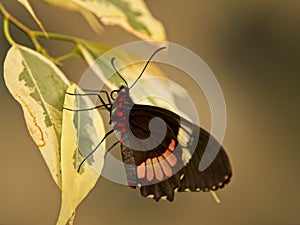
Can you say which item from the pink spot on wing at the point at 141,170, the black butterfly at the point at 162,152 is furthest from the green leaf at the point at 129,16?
the pink spot on wing at the point at 141,170

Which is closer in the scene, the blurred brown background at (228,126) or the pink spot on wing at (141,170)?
the pink spot on wing at (141,170)

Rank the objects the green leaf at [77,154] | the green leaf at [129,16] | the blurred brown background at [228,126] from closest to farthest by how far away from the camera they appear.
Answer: the green leaf at [77,154]
the green leaf at [129,16]
the blurred brown background at [228,126]

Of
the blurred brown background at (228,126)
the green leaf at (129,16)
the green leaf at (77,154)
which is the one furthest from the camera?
the blurred brown background at (228,126)

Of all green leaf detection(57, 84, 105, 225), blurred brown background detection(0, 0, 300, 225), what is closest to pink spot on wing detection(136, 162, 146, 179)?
green leaf detection(57, 84, 105, 225)

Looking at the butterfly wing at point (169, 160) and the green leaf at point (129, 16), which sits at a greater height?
the green leaf at point (129, 16)

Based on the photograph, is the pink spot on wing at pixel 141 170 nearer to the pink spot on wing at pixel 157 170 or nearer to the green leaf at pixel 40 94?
the pink spot on wing at pixel 157 170

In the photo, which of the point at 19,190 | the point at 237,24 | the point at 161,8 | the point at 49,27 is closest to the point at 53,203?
the point at 19,190

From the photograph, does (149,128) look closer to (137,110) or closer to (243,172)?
(137,110)

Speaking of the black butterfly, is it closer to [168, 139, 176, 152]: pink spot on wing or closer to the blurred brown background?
[168, 139, 176, 152]: pink spot on wing
